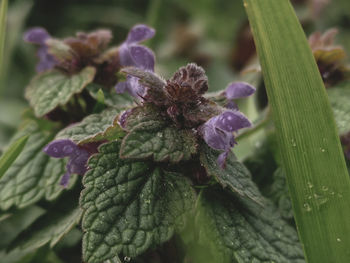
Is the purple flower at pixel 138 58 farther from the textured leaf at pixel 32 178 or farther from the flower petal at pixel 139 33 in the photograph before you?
the textured leaf at pixel 32 178

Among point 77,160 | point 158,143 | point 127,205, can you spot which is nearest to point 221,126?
point 158,143

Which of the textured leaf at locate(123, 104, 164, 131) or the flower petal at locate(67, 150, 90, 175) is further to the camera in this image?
the flower petal at locate(67, 150, 90, 175)

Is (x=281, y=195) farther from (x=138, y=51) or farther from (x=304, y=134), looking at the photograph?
(x=138, y=51)

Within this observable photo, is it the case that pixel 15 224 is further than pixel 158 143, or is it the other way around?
pixel 15 224

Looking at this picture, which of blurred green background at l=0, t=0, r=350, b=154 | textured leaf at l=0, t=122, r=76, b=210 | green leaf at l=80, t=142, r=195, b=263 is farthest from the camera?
blurred green background at l=0, t=0, r=350, b=154

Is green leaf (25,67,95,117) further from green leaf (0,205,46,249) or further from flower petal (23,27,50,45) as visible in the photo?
green leaf (0,205,46,249)

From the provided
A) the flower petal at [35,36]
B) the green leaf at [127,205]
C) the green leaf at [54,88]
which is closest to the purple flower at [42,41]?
the flower petal at [35,36]

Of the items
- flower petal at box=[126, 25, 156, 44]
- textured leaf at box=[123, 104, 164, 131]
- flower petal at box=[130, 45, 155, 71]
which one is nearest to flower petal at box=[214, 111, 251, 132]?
textured leaf at box=[123, 104, 164, 131]
